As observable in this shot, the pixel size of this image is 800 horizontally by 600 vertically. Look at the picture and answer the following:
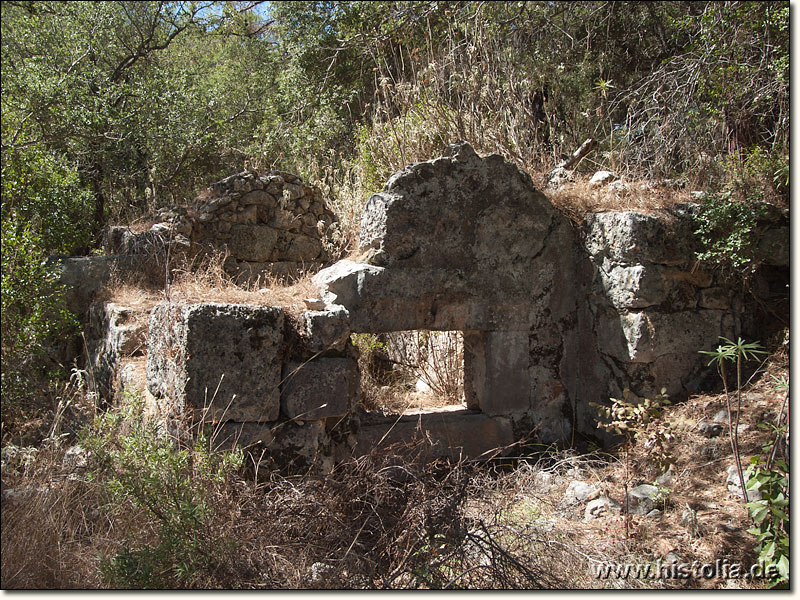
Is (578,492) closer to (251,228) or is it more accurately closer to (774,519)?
(774,519)

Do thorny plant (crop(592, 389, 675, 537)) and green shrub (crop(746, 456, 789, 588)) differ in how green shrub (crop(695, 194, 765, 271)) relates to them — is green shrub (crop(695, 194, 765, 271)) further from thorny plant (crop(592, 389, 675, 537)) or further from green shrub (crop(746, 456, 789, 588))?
green shrub (crop(746, 456, 789, 588))

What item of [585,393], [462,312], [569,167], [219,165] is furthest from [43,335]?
[219,165]

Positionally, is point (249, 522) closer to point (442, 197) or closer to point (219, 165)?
point (442, 197)

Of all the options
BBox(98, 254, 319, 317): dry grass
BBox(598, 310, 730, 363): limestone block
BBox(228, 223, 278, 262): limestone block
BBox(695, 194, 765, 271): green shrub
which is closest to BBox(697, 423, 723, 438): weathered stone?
BBox(598, 310, 730, 363): limestone block

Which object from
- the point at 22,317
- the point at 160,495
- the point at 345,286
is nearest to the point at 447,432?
the point at 345,286

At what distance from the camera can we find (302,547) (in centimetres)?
302

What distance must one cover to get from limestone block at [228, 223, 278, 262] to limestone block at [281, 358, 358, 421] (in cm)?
392

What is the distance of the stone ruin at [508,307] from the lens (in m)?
4.36

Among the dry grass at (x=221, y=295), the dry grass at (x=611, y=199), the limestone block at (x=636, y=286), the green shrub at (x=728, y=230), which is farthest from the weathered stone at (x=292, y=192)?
the green shrub at (x=728, y=230)

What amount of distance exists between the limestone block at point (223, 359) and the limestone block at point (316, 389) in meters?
0.09

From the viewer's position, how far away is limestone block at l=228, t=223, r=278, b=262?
749cm

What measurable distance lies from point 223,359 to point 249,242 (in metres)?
4.13

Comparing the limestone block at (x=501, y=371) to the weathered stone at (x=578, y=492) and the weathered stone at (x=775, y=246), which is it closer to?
the weathered stone at (x=578, y=492)

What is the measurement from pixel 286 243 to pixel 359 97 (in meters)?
3.27
